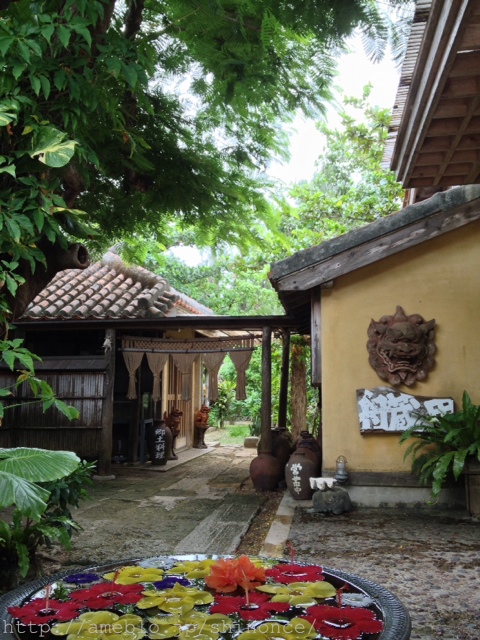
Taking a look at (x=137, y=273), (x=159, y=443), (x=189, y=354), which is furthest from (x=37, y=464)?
(x=137, y=273)

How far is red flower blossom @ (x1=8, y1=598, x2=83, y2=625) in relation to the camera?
1.84m

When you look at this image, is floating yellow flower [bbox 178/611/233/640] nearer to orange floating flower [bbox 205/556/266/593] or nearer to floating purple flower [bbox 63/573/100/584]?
orange floating flower [bbox 205/556/266/593]

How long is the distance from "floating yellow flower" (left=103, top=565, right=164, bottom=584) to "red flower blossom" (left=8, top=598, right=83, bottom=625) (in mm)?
274

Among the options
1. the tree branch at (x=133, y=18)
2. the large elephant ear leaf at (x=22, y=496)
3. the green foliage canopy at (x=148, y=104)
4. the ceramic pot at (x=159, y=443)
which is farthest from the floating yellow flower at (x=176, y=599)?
the ceramic pot at (x=159, y=443)

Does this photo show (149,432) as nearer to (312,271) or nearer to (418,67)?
(312,271)

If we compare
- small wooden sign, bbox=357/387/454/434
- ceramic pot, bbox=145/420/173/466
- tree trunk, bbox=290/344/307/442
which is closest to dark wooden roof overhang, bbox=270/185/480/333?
small wooden sign, bbox=357/387/454/434

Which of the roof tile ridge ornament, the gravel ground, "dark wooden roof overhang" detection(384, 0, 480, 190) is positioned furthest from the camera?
the roof tile ridge ornament

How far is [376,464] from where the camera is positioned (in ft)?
24.7

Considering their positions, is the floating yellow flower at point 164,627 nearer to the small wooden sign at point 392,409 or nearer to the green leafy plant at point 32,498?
the green leafy plant at point 32,498

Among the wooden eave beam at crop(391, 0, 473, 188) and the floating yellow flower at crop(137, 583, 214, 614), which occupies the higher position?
the wooden eave beam at crop(391, 0, 473, 188)


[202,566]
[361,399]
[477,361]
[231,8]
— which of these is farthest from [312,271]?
[202,566]

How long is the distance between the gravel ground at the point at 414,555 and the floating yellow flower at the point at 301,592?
176cm

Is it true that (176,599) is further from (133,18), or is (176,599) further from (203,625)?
(133,18)

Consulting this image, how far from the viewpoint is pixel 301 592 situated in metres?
2.11
